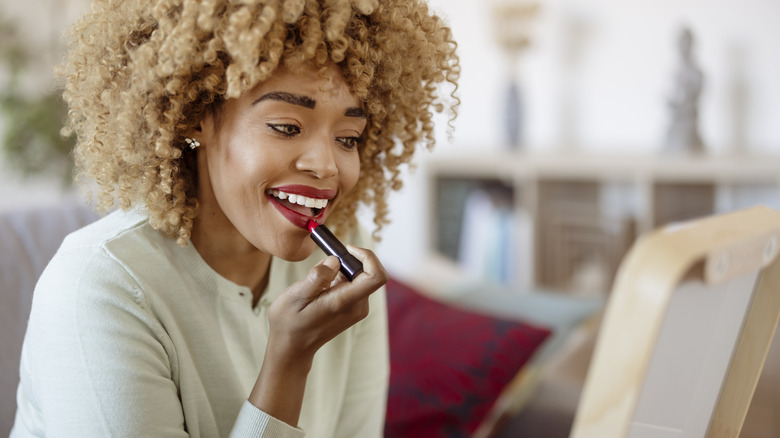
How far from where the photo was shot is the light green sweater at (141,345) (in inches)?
33.4

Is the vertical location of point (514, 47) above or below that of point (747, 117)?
above

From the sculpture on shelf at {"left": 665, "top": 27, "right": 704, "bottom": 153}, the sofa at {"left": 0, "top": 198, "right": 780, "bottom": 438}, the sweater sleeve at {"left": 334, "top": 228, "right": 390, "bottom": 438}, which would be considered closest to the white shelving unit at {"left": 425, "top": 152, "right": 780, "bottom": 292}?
the sculpture on shelf at {"left": 665, "top": 27, "right": 704, "bottom": 153}

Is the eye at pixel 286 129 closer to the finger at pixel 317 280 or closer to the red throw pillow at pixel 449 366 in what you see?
the finger at pixel 317 280

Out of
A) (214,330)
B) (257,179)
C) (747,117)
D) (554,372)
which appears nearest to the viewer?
(257,179)

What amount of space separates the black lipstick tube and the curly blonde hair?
184 mm

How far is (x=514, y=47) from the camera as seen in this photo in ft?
9.07

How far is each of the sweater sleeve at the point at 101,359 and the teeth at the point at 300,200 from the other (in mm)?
210

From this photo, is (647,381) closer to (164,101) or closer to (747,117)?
(164,101)

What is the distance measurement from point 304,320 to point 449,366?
32.1 inches

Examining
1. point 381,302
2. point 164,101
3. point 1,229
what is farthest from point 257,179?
point 1,229

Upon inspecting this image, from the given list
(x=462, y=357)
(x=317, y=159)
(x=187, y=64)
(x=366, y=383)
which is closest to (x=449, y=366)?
(x=462, y=357)

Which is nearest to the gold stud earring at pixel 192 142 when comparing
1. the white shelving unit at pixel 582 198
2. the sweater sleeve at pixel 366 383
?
the sweater sleeve at pixel 366 383

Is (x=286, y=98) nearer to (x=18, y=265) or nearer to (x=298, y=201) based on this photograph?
(x=298, y=201)

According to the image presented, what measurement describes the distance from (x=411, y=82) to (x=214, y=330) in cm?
45
